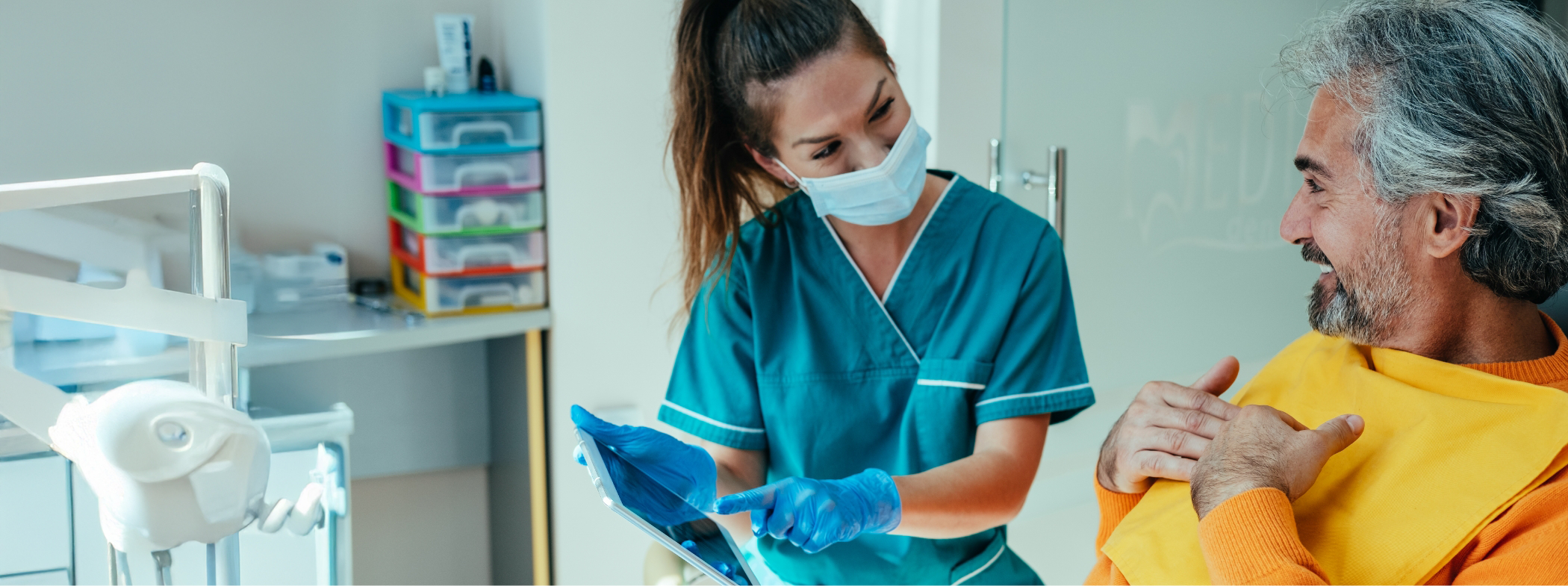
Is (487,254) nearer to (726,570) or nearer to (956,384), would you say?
(956,384)

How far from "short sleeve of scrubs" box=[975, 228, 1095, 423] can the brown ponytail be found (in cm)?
33

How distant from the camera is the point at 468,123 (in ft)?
6.69

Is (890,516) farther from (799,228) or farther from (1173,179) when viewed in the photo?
(1173,179)

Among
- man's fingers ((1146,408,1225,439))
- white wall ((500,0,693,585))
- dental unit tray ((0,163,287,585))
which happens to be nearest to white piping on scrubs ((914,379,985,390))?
man's fingers ((1146,408,1225,439))

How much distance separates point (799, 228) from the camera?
142cm

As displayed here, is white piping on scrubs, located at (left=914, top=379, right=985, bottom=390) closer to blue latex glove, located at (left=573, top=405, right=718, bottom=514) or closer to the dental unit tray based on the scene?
blue latex glove, located at (left=573, top=405, right=718, bottom=514)

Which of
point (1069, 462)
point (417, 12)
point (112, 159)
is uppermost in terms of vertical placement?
point (417, 12)

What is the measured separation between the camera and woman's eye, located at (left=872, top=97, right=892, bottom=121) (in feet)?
4.23

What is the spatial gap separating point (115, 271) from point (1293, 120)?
2.13 metres

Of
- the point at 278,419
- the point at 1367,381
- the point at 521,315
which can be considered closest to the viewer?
the point at 1367,381

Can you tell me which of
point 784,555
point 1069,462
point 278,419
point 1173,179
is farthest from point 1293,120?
point 278,419

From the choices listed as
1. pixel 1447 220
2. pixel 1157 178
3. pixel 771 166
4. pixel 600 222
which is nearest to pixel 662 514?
pixel 771 166

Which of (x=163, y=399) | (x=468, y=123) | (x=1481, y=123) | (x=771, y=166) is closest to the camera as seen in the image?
(x=163, y=399)

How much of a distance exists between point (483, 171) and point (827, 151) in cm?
98
